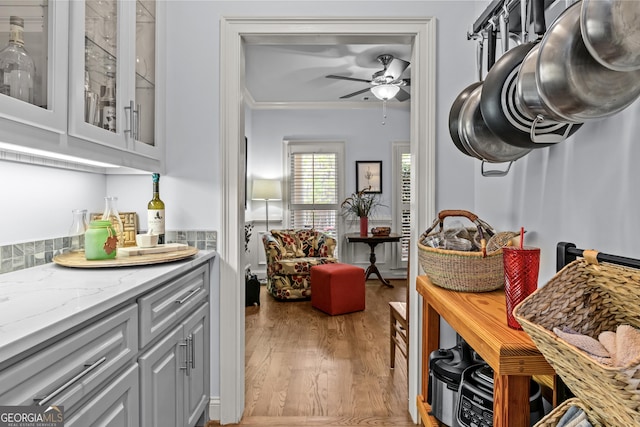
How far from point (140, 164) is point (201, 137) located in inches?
15.3

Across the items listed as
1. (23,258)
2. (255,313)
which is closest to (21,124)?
(23,258)

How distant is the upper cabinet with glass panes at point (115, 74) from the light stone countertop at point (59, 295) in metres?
0.51

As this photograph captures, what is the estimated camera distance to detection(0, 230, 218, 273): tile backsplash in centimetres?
154

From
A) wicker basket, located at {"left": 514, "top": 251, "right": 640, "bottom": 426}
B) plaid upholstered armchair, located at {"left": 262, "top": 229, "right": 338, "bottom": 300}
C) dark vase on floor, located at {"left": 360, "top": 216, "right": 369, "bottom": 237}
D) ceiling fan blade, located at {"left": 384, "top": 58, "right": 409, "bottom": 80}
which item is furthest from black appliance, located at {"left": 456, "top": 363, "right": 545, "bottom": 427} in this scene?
dark vase on floor, located at {"left": 360, "top": 216, "right": 369, "bottom": 237}

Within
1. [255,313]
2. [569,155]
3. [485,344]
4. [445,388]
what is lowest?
[255,313]

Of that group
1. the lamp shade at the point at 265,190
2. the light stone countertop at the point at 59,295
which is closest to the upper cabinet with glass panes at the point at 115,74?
the light stone countertop at the point at 59,295

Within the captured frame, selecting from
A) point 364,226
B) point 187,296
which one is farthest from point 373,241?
point 187,296

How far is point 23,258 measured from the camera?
1.62 metres

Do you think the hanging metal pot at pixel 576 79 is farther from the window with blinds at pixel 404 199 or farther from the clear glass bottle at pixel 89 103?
the window with blinds at pixel 404 199

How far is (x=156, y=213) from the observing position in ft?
6.67

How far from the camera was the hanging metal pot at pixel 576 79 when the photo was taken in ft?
2.55

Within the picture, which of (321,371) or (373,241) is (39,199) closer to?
(321,371)

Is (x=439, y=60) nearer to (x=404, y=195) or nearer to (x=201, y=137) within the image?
(x=201, y=137)

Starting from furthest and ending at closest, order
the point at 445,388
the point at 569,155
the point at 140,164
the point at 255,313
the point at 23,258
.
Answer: the point at 255,313
the point at 140,164
the point at 23,258
the point at 445,388
the point at 569,155
